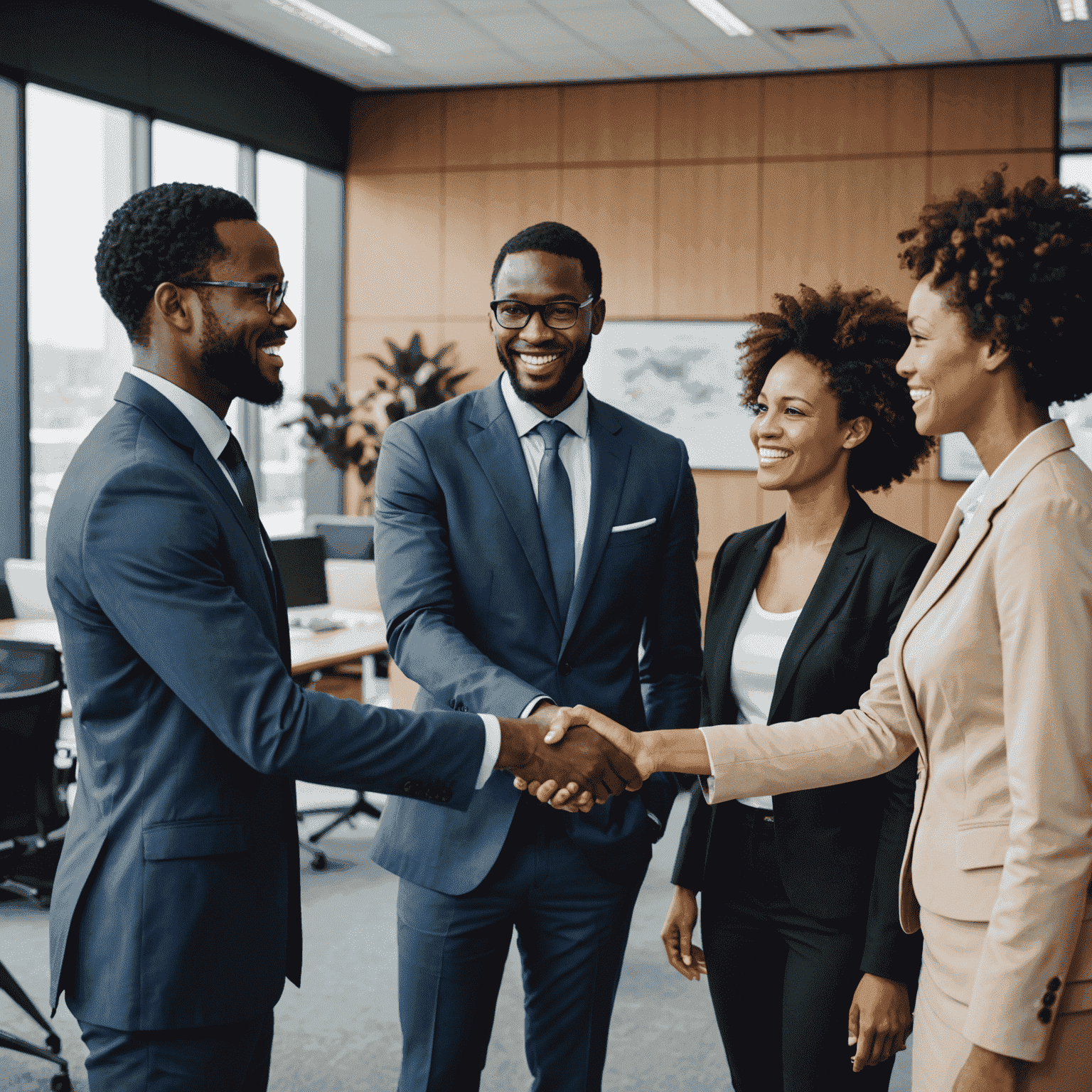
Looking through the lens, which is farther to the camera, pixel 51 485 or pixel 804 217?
pixel 804 217

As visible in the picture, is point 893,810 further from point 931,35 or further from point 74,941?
point 931,35

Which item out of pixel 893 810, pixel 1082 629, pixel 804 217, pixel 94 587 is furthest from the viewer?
pixel 804 217

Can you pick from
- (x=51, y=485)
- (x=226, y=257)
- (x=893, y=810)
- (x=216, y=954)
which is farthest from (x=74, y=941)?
(x=51, y=485)

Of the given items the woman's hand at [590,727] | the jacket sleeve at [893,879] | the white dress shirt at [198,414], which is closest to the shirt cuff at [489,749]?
the woman's hand at [590,727]

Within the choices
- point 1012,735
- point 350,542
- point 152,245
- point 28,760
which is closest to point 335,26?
point 350,542

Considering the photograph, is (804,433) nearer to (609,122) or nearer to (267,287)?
(267,287)

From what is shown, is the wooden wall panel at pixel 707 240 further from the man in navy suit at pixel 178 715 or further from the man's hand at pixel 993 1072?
the man's hand at pixel 993 1072

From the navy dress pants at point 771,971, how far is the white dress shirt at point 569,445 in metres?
0.57

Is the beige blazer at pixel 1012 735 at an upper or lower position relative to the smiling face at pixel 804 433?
lower

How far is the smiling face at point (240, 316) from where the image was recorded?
5.28 ft

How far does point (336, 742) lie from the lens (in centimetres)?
156

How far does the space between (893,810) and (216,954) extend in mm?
1035

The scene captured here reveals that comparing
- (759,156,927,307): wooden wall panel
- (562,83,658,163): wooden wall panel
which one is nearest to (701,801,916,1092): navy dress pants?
(759,156,927,307): wooden wall panel

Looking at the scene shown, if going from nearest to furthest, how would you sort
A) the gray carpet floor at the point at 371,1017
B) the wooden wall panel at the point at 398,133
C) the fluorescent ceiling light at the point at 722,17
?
1. the gray carpet floor at the point at 371,1017
2. the fluorescent ceiling light at the point at 722,17
3. the wooden wall panel at the point at 398,133
